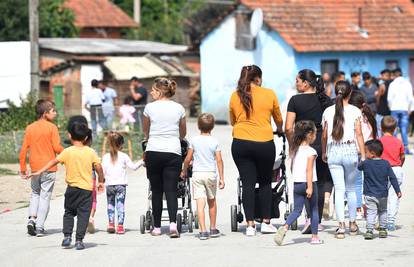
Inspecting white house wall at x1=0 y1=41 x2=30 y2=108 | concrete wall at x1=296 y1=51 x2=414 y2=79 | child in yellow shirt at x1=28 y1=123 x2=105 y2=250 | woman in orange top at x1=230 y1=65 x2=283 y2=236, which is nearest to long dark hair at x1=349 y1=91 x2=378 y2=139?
woman in orange top at x1=230 y1=65 x2=283 y2=236

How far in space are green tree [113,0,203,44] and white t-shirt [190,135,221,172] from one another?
49799 millimetres

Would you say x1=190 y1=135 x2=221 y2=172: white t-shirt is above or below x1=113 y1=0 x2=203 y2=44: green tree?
Result: below

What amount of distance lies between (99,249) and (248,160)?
1.87 meters

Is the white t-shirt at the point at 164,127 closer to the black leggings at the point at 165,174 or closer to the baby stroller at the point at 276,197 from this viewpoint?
the black leggings at the point at 165,174

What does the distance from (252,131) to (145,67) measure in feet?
109

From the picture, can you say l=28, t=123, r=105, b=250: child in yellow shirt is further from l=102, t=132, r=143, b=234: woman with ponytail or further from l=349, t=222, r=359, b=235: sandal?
l=349, t=222, r=359, b=235: sandal

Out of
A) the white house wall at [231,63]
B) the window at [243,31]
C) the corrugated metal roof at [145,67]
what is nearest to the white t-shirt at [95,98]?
the white house wall at [231,63]

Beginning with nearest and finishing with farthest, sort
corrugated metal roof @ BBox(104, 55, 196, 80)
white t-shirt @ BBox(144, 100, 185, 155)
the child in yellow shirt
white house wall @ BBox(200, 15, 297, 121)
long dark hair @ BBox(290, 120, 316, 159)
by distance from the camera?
the child in yellow shirt → long dark hair @ BBox(290, 120, 316, 159) → white t-shirt @ BBox(144, 100, 185, 155) → white house wall @ BBox(200, 15, 297, 121) → corrugated metal roof @ BBox(104, 55, 196, 80)

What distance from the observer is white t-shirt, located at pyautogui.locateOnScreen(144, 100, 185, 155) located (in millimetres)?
12766

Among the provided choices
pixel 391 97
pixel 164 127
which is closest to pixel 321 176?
pixel 164 127

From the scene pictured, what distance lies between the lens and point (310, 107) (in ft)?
43.2

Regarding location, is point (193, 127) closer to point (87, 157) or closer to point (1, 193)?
point (1, 193)

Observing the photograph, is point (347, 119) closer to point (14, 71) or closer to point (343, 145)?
point (343, 145)

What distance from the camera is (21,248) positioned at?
12.3 m
